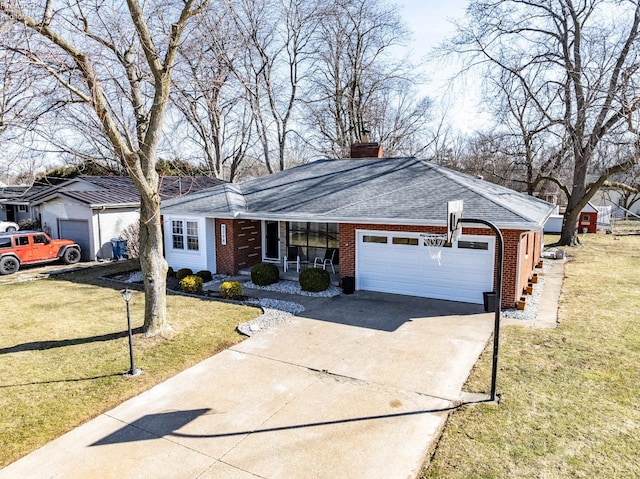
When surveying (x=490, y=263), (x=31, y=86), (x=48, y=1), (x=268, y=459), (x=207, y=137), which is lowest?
(x=268, y=459)

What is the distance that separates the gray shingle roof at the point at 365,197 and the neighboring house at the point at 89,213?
4.10 m

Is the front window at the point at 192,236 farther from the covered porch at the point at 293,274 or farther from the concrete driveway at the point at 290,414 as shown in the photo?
the concrete driveway at the point at 290,414

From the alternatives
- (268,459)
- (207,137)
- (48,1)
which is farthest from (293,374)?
(207,137)

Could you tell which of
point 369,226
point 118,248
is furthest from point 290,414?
point 118,248

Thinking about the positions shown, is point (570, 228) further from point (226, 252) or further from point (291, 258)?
point (226, 252)

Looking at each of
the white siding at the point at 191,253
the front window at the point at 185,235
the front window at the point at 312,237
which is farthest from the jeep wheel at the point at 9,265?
the front window at the point at 312,237

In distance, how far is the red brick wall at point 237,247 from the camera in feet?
49.1

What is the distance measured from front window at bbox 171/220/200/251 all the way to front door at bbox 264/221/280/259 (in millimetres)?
2625

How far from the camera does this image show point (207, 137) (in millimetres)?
30672

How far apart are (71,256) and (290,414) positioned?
16.4 meters

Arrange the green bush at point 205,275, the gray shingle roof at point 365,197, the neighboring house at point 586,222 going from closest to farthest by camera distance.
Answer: the gray shingle roof at point 365,197, the green bush at point 205,275, the neighboring house at point 586,222

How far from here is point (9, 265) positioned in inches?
646

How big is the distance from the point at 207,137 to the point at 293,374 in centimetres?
2660

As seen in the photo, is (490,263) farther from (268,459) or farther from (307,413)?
(268,459)
